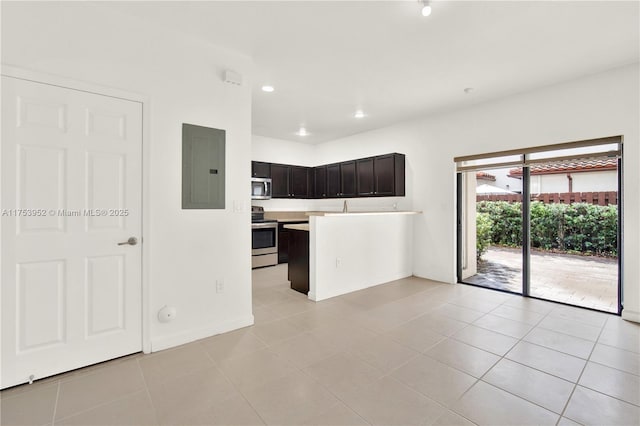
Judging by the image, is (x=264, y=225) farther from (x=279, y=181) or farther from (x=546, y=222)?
(x=546, y=222)

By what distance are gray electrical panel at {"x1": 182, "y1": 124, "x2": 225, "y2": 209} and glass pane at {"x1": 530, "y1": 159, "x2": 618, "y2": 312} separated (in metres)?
3.97

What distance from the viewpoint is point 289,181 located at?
6348 mm

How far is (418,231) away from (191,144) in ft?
12.7

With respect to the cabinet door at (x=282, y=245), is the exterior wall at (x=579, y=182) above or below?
above

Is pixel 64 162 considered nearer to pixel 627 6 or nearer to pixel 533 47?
pixel 533 47

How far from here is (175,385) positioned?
77.3 inches

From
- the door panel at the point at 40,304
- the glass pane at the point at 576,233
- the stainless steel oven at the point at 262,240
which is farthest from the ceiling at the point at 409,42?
the stainless steel oven at the point at 262,240

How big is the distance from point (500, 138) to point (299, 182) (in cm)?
389

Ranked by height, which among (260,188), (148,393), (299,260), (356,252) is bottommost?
(148,393)

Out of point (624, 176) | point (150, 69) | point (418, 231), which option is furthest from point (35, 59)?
point (624, 176)

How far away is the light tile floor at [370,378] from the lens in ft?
5.52

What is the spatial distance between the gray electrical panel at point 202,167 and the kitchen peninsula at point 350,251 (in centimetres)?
144

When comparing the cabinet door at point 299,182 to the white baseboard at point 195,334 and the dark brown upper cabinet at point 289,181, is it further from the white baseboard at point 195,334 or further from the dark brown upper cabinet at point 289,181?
the white baseboard at point 195,334

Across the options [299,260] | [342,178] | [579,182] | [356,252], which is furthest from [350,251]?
[579,182]
